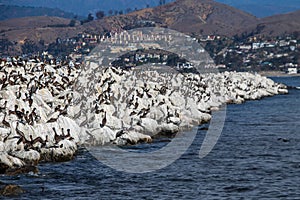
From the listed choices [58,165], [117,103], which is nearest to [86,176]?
[58,165]

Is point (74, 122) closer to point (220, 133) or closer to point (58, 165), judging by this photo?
point (58, 165)

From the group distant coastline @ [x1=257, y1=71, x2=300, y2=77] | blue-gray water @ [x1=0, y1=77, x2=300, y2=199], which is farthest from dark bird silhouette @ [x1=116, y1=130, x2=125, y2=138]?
distant coastline @ [x1=257, y1=71, x2=300, y2=77]

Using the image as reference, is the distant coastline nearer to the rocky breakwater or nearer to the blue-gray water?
the rocky breakwater

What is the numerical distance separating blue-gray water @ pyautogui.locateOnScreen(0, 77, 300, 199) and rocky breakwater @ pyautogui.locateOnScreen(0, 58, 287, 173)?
→ 3.05 feet

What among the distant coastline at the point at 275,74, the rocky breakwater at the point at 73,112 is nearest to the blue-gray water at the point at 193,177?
the rocky breakwater at the point at 73,112

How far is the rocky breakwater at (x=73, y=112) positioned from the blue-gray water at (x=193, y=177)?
0.93 m

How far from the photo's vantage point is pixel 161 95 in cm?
4550

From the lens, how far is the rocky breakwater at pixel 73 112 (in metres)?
28.3

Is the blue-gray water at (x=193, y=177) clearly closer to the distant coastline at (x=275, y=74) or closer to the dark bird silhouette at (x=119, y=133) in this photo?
the dark bird silhouette at (x=119, y=133)

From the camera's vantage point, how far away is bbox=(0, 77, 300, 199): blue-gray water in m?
23.8

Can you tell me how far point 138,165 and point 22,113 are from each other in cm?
559

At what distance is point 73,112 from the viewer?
3631cm

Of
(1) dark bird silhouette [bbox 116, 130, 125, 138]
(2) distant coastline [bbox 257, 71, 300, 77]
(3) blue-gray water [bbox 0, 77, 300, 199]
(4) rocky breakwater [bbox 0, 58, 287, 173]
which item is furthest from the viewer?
(2) distant coastline [bbox 257, 71, 300, 77]

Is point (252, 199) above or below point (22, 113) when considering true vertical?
below
